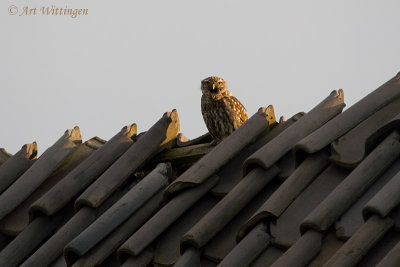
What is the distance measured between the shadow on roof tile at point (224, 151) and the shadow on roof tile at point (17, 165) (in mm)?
1611

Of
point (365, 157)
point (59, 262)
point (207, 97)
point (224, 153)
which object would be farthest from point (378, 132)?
point (207, 97)

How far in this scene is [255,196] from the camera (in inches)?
185

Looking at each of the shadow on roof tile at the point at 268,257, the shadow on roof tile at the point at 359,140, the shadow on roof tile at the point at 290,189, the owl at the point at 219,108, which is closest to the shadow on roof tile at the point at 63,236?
the shadow on roof tile at the point at 290,189

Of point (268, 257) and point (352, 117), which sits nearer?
point (268, 257)

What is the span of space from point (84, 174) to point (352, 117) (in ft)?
5.60

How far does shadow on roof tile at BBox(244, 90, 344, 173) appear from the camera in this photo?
473 centimetres

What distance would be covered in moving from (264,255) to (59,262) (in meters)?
1.32

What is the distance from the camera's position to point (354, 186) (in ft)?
13.4

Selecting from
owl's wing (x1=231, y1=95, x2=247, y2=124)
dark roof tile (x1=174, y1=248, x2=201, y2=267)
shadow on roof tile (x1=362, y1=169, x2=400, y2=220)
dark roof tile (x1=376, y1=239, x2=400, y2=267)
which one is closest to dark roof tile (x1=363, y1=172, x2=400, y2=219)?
shadow on roof tile (x1=362, y1=169, x2=400, y2=220)

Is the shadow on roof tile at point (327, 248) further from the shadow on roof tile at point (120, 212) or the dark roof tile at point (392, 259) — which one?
the shadow on roof tile at point (120, 212)

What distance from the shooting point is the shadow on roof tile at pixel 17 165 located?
6055mm

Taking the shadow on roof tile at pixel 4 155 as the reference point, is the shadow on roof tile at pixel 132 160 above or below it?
below

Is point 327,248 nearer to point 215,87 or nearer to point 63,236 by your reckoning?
point 63,236

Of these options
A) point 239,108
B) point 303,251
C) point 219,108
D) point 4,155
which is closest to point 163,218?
point 303,251
